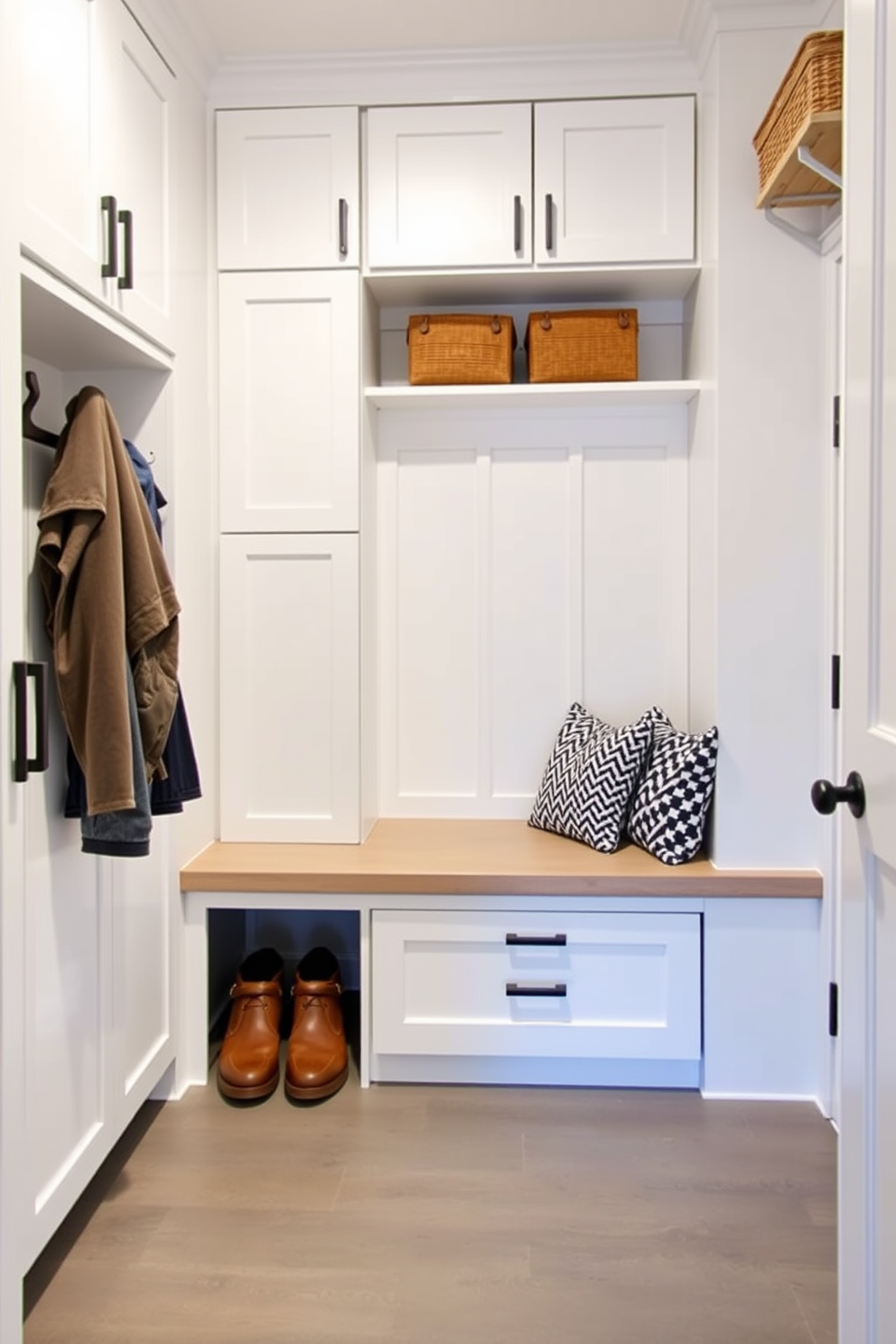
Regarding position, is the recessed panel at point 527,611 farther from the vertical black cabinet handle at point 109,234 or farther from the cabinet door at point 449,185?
the vertical black cabinet handle at point 109,234

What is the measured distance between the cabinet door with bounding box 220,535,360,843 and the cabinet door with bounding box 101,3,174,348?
25.1 inches

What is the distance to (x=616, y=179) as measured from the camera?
231 cm

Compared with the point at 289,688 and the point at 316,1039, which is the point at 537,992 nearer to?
the point at 316,1039

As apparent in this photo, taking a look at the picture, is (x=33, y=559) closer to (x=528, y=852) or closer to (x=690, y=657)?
(x=528, y=852)

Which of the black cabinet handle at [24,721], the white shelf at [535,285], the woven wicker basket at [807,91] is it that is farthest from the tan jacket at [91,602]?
the woven wicker basket at [807,91]

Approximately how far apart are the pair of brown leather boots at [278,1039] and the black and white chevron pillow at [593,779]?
2.51ft

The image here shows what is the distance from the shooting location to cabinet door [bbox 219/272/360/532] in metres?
2.35

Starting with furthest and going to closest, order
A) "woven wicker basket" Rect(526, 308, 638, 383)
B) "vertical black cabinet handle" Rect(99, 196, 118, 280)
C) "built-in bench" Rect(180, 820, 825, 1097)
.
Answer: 1. "woven wicker basket" Rect(526, 308, 638, 383)
2. "built-in bench" Rect(180, 820, 825, 1097)
3. "vertical black cabinet handle" Rect(99, 196, 118, 280)

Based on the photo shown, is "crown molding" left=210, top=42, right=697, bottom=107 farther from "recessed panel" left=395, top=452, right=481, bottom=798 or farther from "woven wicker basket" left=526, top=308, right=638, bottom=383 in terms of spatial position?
"recessed panel" left=395, top=452, right=481, bottom=798

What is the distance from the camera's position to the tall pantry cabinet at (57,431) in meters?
1.27

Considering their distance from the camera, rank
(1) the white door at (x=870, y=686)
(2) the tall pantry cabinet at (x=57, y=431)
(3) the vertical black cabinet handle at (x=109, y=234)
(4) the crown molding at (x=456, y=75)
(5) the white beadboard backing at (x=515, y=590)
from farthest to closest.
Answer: (5) the white beadboard backing at (x=515, y=590)
(4) the crown molding at (x=456, y=75)
(3) the vertical black cabinet handle at (x=109, y=234)
(2) the tall pantry cabinet at (x=57, y=431)
(1) the white door at (x=870, y=686)

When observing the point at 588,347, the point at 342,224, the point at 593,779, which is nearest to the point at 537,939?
the point at 593,779

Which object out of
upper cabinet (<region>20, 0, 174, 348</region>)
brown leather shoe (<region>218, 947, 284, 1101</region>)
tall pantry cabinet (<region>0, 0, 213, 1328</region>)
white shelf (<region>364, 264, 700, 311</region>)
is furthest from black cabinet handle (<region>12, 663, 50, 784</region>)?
white shelf (<region>364, 264, 700, 311</region>)

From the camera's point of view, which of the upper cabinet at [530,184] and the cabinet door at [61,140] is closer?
the cabinet door at [61,140]
